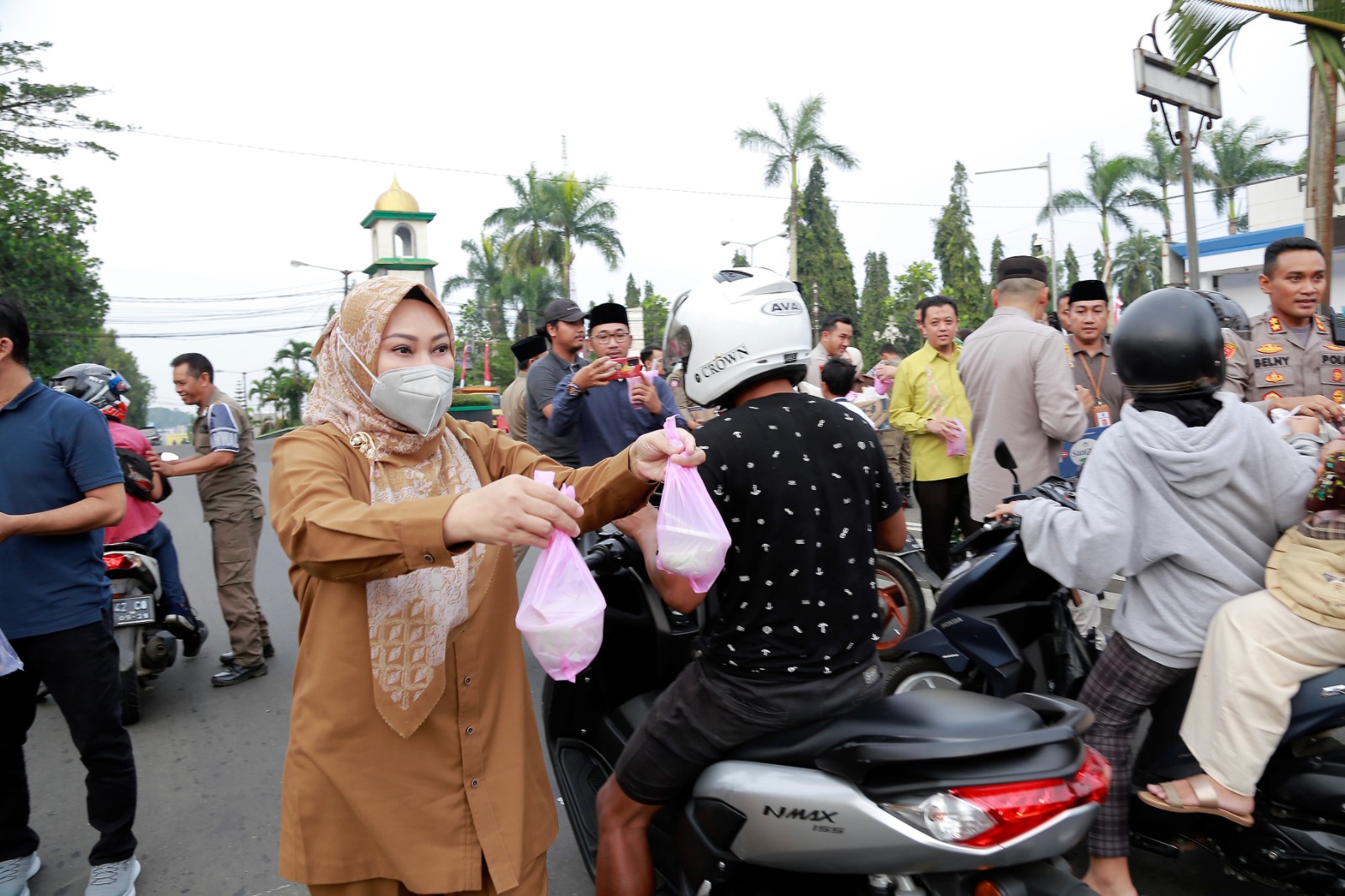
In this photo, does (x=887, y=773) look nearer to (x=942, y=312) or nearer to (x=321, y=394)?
(x=321, y=394)

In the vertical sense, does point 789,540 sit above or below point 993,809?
above

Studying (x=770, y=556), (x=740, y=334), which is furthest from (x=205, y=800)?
(x=740, y=334)

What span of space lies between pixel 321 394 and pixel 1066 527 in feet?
6.75

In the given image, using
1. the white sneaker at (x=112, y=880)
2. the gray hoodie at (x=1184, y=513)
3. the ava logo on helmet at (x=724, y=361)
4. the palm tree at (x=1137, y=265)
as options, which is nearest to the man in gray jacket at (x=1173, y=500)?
the gray hoodie at (x=1184, y=513)

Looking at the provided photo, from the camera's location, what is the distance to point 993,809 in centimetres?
184

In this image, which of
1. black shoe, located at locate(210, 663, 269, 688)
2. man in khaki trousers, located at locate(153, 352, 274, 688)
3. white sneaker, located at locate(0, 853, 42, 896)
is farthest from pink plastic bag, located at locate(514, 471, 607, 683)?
black shoe, located at locate(210, 663, 269, 688)

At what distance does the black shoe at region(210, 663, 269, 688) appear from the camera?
5.76 m

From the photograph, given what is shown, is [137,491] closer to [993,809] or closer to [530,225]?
[993,809]

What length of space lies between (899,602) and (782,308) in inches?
136

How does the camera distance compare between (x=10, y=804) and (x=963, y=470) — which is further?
(x=963, y=470)

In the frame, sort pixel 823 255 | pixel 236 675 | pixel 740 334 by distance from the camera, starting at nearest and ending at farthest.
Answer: pixel 740 334
pixel 236 675
pixel 823 255

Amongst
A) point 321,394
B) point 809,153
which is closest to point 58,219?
point 809,153

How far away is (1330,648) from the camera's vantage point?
242 cm

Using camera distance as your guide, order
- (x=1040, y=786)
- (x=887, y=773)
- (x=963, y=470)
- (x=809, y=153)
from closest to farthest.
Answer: (x=1040, y=786) → (x=887, y=773) → (x=963, y=470) → (x=809, y=153)
